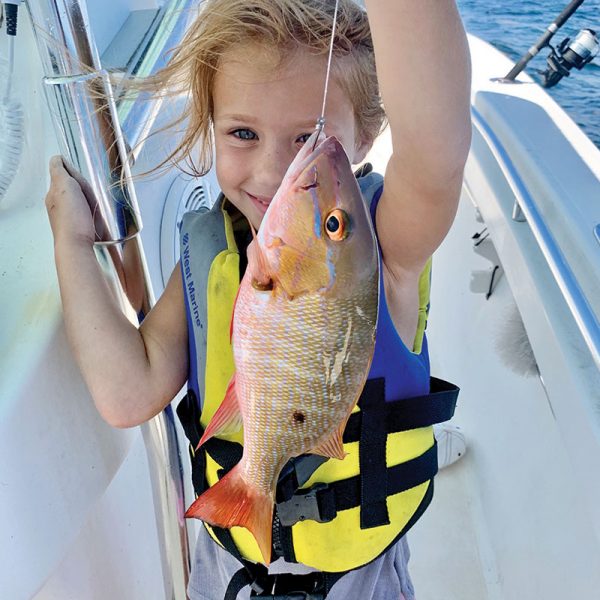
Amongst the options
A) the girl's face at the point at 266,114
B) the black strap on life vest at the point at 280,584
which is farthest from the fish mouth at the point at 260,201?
the black strap on life vest at the point at 280,584

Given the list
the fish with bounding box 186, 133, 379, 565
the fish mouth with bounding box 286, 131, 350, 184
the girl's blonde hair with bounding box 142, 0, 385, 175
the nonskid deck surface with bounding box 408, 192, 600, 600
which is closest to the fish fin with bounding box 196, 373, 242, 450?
the fish with bounding box 186, 133, 379, 565

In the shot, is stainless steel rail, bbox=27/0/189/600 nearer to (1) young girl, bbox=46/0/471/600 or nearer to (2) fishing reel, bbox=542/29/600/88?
(1) young girl, bbox=46/0/471/600

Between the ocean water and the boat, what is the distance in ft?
8.63

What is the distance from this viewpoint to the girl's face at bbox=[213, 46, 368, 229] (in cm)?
125

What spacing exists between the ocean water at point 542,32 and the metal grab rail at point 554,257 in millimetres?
2929

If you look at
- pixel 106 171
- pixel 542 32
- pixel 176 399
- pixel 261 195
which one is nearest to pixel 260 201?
pixel 261 195

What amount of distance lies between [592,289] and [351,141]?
746 mm

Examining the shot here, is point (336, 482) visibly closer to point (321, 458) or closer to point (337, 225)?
point (321, 458)

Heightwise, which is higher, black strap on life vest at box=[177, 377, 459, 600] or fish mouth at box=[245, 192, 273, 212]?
fish mouth at box=[245, 192, 273, 212]

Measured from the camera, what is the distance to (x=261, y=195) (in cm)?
133

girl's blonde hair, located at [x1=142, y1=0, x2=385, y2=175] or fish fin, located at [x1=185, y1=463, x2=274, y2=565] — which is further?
girl's blonde hair, located at [x1=142, y1=0, x2=385, y2=175]

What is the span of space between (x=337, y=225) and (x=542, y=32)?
7.24 metres

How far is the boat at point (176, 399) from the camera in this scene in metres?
1.12

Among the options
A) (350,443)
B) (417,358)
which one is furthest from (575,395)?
(350,443)
